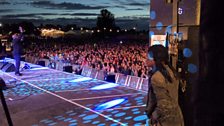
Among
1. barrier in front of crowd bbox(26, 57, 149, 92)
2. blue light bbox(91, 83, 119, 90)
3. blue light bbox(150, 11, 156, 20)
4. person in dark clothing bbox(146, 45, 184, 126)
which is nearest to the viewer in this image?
person in dark clothing bbox(146, 45, 184, 126)

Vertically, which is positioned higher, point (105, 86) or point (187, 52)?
point (187, 52)

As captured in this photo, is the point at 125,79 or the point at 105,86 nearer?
the point at 105,86

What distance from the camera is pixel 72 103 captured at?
8.71m

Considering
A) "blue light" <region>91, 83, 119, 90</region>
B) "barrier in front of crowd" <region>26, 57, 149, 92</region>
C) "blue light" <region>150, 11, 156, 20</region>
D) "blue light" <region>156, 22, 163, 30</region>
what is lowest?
"blue light" <region>91, 83, 119, 90</region>

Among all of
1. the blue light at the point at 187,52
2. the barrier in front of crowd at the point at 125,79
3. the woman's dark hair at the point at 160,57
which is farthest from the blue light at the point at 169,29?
the barrier in front of crowd at the point at 125,79

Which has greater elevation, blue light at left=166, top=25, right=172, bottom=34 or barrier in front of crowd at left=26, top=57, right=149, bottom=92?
blue light at left=166, top=25, right=172, bottom=34

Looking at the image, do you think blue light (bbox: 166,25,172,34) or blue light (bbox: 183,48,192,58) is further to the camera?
blue light (bbox: 166,25,172,34)

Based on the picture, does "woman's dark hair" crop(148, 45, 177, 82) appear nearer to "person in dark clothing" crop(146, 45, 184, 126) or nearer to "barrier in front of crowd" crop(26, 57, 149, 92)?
"person in dark clothing" crop(146, 45, 184, 126)

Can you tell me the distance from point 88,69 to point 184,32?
9.91 m

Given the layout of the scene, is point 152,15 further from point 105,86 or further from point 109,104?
point 105,86

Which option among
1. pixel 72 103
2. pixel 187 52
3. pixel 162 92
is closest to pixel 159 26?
pixel 187 52

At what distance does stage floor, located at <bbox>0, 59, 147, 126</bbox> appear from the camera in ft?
23.1

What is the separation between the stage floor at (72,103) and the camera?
23.1 ft

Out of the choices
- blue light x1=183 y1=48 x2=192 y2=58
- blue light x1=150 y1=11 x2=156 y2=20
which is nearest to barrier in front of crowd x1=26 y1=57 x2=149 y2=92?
blue light x1=150 y1=11 x2=156 y2=20
